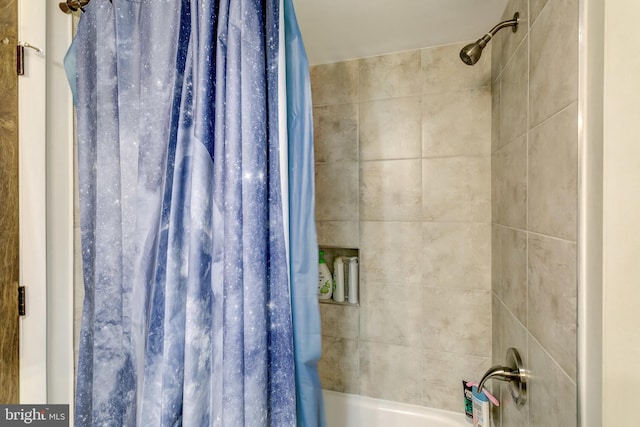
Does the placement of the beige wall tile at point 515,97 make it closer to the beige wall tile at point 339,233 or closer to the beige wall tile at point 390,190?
the beige wall tile at point 390,190

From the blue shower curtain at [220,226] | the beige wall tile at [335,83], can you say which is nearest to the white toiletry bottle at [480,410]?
the blue shower curtain at [220,226]

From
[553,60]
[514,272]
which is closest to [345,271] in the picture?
[514,272]

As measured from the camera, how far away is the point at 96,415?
85 centimetres

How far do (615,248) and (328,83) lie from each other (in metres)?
1.37

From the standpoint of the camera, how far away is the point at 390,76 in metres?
1.43

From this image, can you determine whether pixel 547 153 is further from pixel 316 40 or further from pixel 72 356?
pixel 72 356

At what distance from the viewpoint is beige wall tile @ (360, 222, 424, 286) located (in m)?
1.39

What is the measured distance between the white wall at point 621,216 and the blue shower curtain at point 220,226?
555 millimetres

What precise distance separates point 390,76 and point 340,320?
124 cm

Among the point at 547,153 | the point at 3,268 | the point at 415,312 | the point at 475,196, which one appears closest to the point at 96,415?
the point at 3,268

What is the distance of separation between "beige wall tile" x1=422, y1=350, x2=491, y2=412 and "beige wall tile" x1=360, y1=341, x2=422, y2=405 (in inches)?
1.6

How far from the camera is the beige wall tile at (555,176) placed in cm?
58

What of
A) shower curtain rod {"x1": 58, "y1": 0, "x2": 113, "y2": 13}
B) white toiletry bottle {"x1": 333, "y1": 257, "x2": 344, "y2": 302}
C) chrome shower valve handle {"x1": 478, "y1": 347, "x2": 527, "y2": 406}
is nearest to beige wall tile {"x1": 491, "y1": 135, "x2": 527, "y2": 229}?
chrome shower valve handle {"x1": 478, "y1": 347, "x2": 527, "y2": 406}

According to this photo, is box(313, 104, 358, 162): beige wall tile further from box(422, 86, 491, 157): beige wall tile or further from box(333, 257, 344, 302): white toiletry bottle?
box(333, 257, 344, 302): white toiletry bottle
